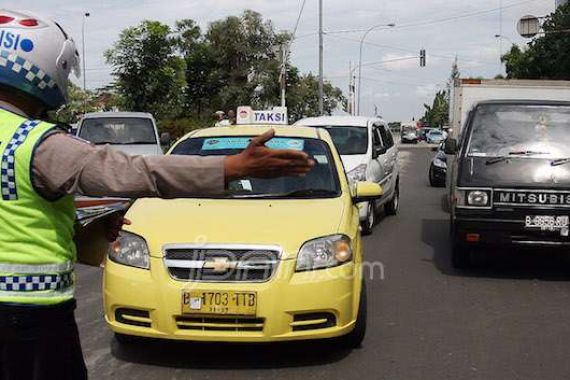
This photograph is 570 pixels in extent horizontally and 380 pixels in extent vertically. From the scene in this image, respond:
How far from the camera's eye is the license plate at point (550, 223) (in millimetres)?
7227

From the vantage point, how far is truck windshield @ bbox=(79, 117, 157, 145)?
49.6 ft

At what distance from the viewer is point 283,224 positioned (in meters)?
4.93

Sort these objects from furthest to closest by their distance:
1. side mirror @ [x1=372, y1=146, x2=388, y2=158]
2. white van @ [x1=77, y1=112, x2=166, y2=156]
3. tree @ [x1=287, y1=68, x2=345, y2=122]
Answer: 1. tree @ [x1=287, y1=68, x2=345, y2=122]
2. white van @ [x1=77, y1=112, x2=166, y2=156]
3. side mirror @ [x1=372, y1=146, x2=388, y2=158]

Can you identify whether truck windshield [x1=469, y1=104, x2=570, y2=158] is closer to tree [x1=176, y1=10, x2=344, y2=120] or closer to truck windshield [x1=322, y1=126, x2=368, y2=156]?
truck windshield [x1=322, y1=126, x2=368, y2=156]

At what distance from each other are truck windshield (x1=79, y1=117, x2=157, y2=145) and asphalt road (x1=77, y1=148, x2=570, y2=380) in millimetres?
7210

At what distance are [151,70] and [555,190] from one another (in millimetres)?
29596

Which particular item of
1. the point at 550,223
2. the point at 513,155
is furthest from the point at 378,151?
the point at 550,223

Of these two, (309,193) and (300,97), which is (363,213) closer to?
(309,193)

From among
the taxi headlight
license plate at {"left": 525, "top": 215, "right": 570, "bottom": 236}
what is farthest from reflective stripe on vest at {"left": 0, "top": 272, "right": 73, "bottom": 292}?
license plate at {"left": 525, "top": 215, "right": 570, "bottom": 236}

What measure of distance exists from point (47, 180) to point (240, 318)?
270cm

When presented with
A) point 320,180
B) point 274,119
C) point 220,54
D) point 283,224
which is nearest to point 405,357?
point 283,224

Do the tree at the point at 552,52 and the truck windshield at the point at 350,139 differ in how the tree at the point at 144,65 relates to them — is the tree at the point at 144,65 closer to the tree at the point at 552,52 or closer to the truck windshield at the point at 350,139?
the tree at the point at 552,52

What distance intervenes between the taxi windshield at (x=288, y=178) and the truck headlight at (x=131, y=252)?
85 centimetres

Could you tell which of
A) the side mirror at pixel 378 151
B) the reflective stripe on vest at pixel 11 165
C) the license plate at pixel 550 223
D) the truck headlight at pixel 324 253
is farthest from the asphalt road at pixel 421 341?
the side mirror at pixel 378 151
